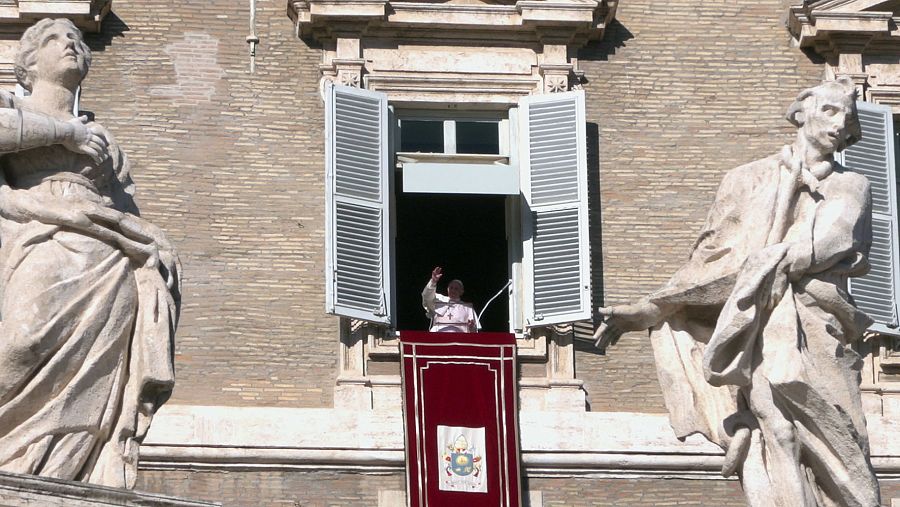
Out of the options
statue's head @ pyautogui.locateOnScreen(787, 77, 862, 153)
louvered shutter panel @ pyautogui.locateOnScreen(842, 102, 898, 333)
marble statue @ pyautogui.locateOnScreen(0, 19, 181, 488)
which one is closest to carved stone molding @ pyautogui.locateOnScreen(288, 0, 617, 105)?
louvered shutter panel @ pyautogui.locateOnScreen(842, 102, 898, 333)

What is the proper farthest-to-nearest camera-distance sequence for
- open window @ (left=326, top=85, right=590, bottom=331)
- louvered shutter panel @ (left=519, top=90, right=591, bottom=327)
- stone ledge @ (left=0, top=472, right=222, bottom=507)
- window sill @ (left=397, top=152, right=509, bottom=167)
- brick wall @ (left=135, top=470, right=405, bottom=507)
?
window sill @ (left=397, top=152, right=509, bottom=167) → louvered shutter panel @ (left=519, top=90, right=591, bottom=327) → open window @ (left=326, top=85, right=590, bottom=331) → brick wall @ (left=135, top=470, right=405, bottom=507) → stone ledge @ (left=0, top=472, right=222, bottom=507)

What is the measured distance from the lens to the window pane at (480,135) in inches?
932

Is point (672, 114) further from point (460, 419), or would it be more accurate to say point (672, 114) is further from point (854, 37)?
point (460, 419)

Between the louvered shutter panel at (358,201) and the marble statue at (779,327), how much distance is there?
6284 mm

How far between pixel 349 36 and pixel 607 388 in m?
2.89

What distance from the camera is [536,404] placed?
22.9 m

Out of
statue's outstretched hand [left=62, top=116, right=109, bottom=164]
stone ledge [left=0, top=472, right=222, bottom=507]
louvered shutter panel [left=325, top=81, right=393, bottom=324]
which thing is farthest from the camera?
louvered shutter panel [left=325, top=81, right=393, bottom=324]

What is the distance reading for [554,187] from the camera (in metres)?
23.4

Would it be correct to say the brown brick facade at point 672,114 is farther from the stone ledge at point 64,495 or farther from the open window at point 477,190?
the stone ledge at point 64,495

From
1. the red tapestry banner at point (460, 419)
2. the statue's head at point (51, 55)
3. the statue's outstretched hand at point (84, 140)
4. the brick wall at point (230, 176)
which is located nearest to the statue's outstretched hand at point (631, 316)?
the statue's outstretched hand at point (84, 140)

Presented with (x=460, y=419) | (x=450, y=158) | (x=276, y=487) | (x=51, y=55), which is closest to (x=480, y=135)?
(x=450, y=158)

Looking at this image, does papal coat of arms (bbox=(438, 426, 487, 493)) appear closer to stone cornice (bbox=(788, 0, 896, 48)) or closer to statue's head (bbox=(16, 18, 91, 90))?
stone cornice (bbox=(788, 0, 896, 48))

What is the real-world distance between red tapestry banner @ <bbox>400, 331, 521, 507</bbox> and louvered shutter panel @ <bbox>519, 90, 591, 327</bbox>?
659 millimetres

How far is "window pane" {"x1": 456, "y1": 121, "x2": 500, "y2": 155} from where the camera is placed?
23.7m
